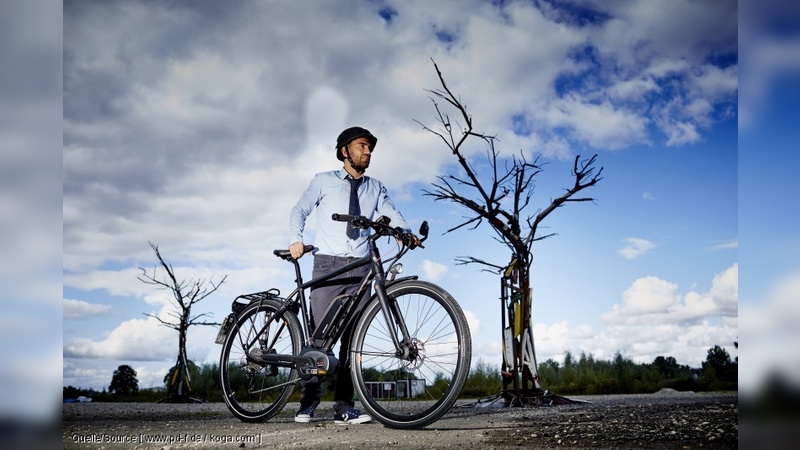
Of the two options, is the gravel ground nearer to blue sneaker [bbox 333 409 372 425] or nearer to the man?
blue sneaker [bbox 333 409 372 425]

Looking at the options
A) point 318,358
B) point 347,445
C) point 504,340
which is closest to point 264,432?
point 318,358

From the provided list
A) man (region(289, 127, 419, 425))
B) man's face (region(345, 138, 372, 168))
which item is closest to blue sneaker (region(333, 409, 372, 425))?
man (region(289, 127, 419, 425))

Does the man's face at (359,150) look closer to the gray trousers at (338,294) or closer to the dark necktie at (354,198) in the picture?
the dark necktie at (354,198)

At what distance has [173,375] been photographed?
358 inches

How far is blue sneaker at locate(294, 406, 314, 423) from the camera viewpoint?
4.74 m

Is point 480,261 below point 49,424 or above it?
above

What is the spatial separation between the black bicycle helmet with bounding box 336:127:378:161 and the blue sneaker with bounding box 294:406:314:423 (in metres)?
1.77

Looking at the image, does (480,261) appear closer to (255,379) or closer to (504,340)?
(504,340)

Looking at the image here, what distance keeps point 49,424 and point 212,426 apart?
1738mm

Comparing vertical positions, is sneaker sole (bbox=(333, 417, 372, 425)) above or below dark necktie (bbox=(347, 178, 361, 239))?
below

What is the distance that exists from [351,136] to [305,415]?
1952 millimetres

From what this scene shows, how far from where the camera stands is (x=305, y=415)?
4.76 meters

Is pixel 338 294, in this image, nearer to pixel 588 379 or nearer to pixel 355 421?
pixel 355 421

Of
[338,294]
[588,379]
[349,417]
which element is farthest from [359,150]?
[588,379]
